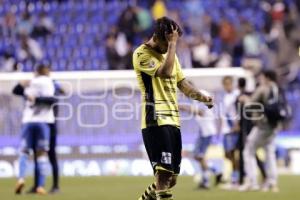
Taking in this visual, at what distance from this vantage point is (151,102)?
924 centimetres

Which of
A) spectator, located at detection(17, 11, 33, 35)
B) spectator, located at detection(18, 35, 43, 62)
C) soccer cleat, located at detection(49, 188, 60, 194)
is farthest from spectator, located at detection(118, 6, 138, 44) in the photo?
soccer cleat, located at detection(49, 188, 60, 194)

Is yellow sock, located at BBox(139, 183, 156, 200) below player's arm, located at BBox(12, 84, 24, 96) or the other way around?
below

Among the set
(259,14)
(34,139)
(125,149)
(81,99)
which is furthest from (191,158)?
(259,14)

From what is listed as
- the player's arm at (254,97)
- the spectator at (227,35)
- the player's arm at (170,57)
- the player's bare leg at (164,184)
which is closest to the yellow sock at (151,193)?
the player's bare leg at (164,184)

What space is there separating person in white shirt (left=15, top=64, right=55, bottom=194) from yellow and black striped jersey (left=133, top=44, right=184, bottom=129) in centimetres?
697

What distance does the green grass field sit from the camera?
14750mm

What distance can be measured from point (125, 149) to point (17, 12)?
29.9 feet

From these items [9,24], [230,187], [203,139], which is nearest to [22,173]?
[203,139]

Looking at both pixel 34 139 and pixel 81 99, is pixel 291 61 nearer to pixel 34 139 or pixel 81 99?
pixel 81 99

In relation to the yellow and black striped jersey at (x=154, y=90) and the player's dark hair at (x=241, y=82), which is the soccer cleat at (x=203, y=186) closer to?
the player's dark hair at (x=241, y=82)

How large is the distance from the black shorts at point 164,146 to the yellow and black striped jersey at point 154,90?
0.23 feet

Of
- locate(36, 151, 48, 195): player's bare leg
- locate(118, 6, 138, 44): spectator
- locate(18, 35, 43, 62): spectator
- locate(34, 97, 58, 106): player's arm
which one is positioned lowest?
locate(36, 151, 48, 195): player's bare leg

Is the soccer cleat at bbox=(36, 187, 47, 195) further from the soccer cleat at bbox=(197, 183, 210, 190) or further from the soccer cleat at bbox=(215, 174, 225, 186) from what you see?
the soccer cleat at bbox=(215, 174, 225, 186)

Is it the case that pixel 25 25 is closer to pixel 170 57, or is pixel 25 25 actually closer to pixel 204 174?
pixel 204 174
